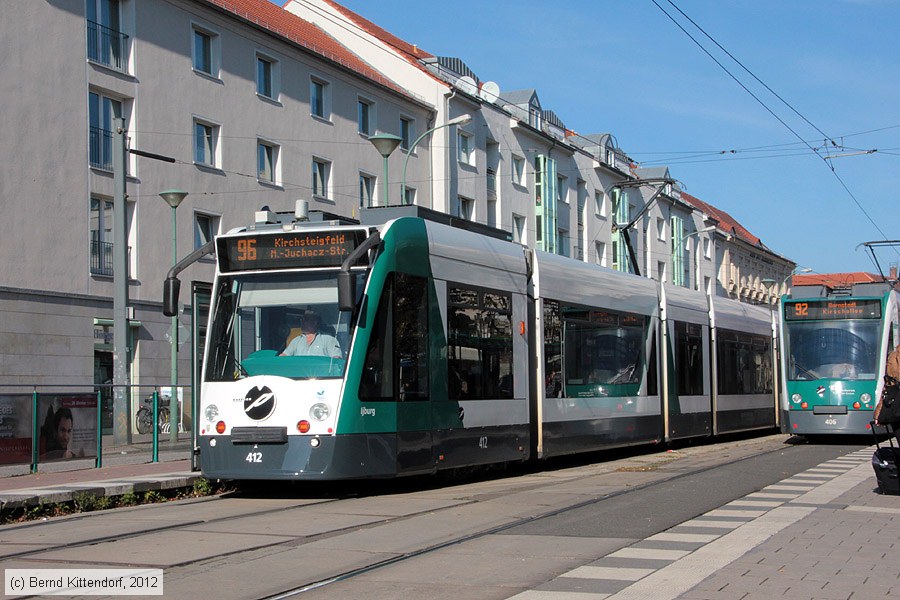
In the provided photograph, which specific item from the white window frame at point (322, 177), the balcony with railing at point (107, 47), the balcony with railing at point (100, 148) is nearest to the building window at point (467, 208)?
the white window frame at point (322, 177)

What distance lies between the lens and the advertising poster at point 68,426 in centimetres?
1627

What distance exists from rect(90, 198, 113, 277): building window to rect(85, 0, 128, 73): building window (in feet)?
11.8

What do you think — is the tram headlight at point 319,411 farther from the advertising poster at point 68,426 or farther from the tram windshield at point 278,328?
the advertising poster at point 68,426

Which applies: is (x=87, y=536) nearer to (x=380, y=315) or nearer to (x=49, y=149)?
(x=380, y=315)

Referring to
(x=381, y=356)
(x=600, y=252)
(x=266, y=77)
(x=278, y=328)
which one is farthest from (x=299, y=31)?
(x=381, y=356)

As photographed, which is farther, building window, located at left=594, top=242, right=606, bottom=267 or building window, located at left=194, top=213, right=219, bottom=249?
building window, located at left=594, top=242, right=606, bottom=267

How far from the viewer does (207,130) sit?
108 feet

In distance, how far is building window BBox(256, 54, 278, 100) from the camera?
3497 centimetres

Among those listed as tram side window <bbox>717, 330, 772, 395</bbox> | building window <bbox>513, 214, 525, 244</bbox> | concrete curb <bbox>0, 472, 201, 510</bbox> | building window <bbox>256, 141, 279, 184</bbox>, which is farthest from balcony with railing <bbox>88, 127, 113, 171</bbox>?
building window <bbox>513, 214, 525, 244</bbox>

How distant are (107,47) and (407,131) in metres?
15.2

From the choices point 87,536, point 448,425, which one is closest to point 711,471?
point 448,425

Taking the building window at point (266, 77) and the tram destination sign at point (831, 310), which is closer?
the tram destination sign at point (831, 310)

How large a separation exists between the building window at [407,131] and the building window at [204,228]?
1104cm

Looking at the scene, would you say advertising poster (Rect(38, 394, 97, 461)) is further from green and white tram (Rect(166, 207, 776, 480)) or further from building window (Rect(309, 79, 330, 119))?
building window (Rect(309, 79, 330, 119))
